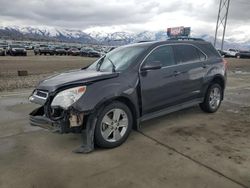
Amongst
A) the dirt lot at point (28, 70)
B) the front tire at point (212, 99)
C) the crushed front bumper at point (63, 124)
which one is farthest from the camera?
the dirt lot at point (28, 70)

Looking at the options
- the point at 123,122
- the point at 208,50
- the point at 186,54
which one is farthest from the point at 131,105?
the point at 208,50

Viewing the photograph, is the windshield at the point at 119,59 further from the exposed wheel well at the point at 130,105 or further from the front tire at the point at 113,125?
the front tire at the point at 113,125

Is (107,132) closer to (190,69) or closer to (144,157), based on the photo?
(144,157)

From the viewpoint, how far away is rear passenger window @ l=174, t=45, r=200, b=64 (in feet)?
20.0

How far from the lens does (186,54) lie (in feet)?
20.7

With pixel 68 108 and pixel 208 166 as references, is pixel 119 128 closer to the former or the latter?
pixel 68 108

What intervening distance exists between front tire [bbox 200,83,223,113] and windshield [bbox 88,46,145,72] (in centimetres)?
216

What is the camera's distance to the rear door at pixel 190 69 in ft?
19.8

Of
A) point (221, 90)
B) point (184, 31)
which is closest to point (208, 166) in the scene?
point (221, 90)

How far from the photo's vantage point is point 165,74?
221 inches

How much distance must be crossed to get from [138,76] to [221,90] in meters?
2.93

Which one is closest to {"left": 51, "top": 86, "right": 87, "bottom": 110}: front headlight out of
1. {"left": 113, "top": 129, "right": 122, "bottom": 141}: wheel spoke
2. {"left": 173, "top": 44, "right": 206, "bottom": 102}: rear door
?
{"left": 113, "top": 129, "right": 122, "bottom": 141}: wheel spoke

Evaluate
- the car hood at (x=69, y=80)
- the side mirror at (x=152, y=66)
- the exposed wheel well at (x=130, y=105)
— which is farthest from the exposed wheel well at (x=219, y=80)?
the car hood at (x=69, y=80)

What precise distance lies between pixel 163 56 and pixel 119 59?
0.85 m
